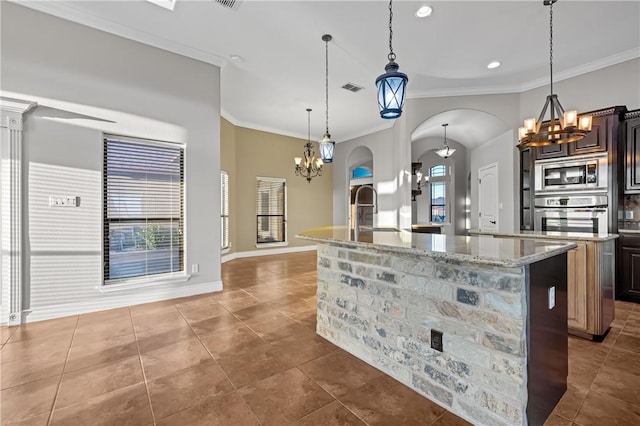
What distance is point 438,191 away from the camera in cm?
1032

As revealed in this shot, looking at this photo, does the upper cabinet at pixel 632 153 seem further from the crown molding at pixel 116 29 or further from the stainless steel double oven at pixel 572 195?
the crown molding at pixel 116 29

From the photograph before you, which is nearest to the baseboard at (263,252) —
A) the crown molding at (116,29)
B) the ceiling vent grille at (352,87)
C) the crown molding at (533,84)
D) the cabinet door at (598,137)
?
the crown molding at (116,29)

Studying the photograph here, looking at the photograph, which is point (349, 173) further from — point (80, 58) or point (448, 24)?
point (80, 58)

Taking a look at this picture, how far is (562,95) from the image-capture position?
4.67 metres

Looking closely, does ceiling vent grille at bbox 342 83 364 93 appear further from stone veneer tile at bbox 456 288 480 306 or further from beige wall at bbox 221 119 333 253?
stone veneer tile at bbox 456 288 480 306

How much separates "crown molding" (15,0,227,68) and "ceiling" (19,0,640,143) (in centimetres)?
1

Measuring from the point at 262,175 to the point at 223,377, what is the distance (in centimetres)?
609

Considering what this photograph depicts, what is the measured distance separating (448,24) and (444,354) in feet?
12.3

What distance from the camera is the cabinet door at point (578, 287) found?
2.59 m

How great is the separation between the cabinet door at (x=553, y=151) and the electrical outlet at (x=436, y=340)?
415cm

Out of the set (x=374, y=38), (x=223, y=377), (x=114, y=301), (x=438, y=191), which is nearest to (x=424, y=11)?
(x=374, y=38)

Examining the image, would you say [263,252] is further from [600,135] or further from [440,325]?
[600,135]

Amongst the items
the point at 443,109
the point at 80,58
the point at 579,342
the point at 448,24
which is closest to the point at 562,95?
the point at 443,109

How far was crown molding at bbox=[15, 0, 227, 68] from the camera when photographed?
123 inches
